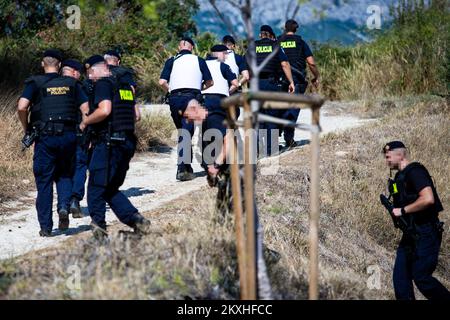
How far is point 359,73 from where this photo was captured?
70.7 ft

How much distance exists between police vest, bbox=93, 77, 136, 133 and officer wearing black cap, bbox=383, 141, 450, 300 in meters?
2.48

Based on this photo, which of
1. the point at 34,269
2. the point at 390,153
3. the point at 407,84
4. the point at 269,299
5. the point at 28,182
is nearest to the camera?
the point at 269,299

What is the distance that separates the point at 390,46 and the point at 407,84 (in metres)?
1.24

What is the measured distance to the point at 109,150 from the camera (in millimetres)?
8148

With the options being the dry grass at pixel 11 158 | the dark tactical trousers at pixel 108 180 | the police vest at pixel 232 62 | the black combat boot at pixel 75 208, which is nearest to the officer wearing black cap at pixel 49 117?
the black combat boot at pixel 75 208

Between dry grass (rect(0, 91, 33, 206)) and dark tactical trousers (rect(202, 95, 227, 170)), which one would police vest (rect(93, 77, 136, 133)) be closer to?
dark tactical trousers (rect(202, 95, 227, 170))

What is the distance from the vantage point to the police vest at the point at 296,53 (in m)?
13.8

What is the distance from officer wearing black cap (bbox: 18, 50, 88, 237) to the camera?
9.17 meters

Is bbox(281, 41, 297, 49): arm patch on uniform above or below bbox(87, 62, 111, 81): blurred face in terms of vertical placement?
above

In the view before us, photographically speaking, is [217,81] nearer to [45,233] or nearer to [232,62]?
[232,62]

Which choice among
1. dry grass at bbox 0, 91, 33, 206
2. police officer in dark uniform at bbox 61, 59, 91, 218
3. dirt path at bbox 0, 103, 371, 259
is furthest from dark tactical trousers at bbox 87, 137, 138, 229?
dry grass at bbox 0, 91, 33, 206

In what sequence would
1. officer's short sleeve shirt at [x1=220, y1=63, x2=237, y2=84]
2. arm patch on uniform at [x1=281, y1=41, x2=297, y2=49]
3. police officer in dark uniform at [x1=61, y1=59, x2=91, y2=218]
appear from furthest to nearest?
arm patch on uniform at [x1=281, y1=41, x2=297, y2=49] → officer's short sleeve shirt at [x1=220, y1=63, x2=237, y2=84] → police officer in dark uniform at [x1=61, y1=59, x2=91, y2=218]
